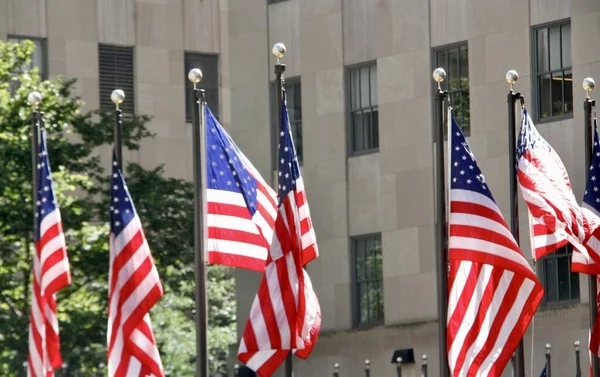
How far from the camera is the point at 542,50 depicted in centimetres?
4134

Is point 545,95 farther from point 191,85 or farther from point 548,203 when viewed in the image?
point 191,85

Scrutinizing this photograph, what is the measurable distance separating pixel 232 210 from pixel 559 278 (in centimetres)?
1400

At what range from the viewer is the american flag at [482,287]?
27875 millimetres

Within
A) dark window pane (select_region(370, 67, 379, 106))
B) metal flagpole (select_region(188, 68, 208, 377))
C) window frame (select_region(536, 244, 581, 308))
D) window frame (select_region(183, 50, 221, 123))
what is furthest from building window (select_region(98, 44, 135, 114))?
metal flagpole (select_region(188, 68, 208, 377))

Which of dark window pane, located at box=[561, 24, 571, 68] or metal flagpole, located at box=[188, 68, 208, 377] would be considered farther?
dark window pane, located at box=[561, 24, 571, 68]

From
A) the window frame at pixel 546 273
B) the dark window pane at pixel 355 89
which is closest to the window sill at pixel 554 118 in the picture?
the window frame at pixel 546 273

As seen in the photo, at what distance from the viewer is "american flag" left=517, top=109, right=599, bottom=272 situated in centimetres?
2881

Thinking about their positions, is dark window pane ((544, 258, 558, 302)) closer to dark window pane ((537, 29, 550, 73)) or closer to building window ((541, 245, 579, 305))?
building window ((541, 245, 579, 305))

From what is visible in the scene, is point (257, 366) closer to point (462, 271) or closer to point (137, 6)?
point (462, 271)

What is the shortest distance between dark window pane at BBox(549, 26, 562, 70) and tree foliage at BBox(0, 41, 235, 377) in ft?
33.1

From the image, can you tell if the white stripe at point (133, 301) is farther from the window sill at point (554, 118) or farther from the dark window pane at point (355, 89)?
the dark window pane at point (355, 89)

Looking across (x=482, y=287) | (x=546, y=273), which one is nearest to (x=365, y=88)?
(x=546, y=273)

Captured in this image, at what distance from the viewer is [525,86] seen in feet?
136

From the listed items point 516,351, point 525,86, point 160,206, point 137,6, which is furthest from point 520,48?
point 137,6
